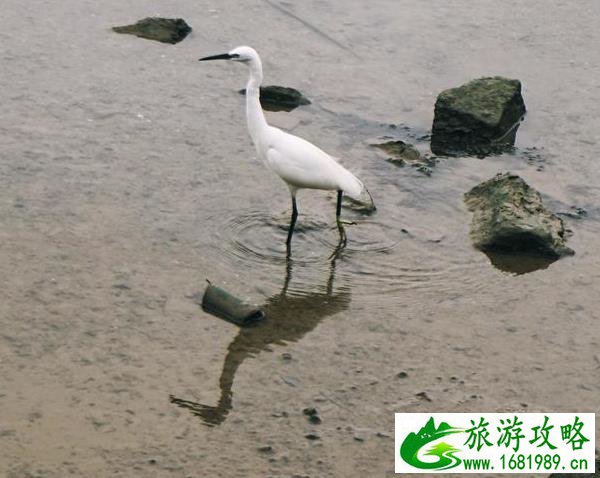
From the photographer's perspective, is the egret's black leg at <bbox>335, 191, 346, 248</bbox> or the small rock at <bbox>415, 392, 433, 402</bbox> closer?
the small rock at <bbox>415, 392, 433, 402</bbox>

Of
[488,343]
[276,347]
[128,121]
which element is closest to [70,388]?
[276,347]

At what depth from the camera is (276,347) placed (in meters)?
7.57

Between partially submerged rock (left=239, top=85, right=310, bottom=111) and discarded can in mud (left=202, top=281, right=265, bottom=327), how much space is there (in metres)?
4.06

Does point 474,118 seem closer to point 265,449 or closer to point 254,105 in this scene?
point 254,105

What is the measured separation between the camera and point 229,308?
7754mm

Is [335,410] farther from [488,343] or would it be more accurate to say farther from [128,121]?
[128,121]

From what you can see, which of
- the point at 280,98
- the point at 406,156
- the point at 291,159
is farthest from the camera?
the point at 280,98

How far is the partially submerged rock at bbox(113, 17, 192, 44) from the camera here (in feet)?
41.9

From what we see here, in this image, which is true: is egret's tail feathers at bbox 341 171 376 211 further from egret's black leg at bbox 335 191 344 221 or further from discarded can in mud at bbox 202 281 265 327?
discarded can in mud at bbox 202 281 265 327

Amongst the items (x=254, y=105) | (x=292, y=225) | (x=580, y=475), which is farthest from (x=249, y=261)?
(x=580, y=475)

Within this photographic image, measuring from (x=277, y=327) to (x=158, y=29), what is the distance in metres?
6.00

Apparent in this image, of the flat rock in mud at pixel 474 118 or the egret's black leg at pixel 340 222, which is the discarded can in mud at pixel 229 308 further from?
the flat rock in mud at pixel 474 118

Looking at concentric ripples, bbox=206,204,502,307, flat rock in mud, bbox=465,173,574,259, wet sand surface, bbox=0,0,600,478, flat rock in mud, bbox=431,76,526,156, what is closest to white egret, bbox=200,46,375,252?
concentric ripples, bbox=206,204,502,307

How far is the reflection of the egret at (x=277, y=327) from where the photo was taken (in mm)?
6871
